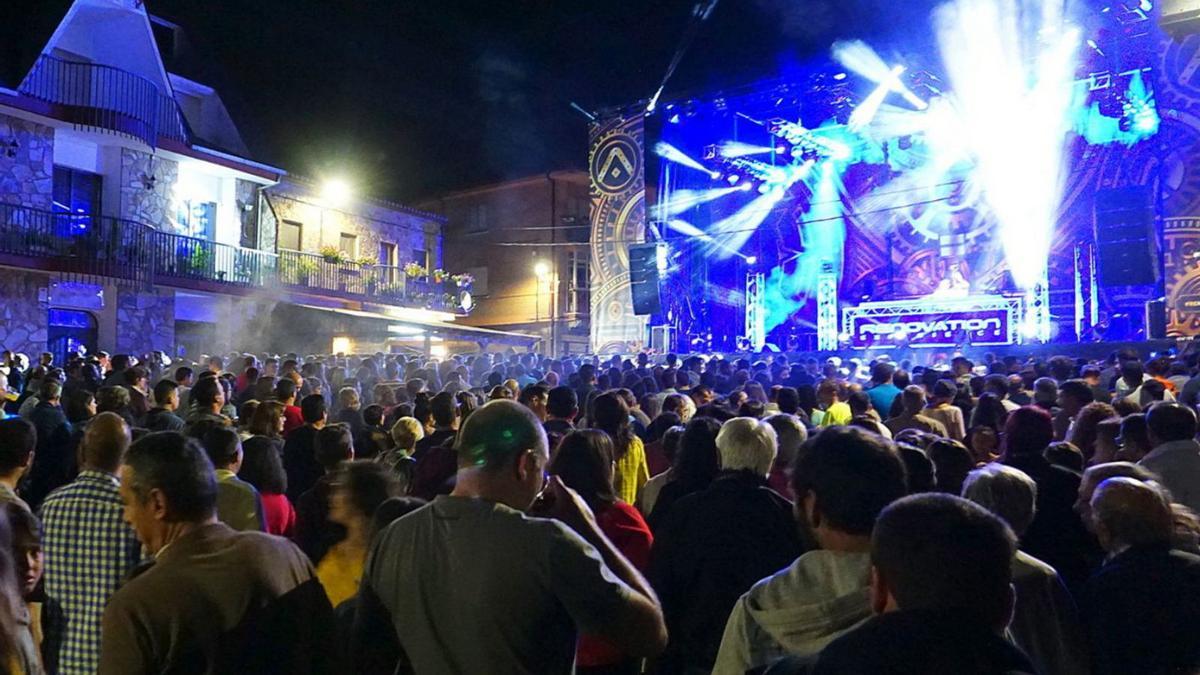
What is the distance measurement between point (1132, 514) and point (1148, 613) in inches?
13.4

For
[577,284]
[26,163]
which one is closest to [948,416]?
[26,163]

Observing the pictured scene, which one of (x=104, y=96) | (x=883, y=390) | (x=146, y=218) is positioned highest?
(x=104, y=96)

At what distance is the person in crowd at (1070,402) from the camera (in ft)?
23.7

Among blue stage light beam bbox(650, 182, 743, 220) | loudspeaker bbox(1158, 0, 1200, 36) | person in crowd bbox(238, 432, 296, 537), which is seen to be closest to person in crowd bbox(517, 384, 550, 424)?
person in crowd bbox(238, 432, 296, 537)

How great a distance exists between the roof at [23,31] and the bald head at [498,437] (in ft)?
65.3

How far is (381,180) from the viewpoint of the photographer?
3756cm

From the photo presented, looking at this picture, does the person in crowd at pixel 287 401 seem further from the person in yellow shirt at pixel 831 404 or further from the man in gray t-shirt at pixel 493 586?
the man in gray t-shirt at pixel 493 586

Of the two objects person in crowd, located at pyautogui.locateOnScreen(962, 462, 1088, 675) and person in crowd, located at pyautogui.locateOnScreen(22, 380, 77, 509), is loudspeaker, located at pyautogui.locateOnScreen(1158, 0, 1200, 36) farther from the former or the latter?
person in crowd, located at pyautogui.locateOnScreen(22, 380, 77, 509)

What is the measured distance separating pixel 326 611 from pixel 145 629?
1.60 ft

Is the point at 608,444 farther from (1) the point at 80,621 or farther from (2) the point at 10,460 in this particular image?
(2) the point at 10,460

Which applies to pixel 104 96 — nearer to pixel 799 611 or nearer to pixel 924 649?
pixel 799 611

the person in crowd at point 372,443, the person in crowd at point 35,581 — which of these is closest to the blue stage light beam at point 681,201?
the person in crowd at point 372,443

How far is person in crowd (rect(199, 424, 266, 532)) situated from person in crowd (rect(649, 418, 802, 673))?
193 cm

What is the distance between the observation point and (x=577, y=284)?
131ft
